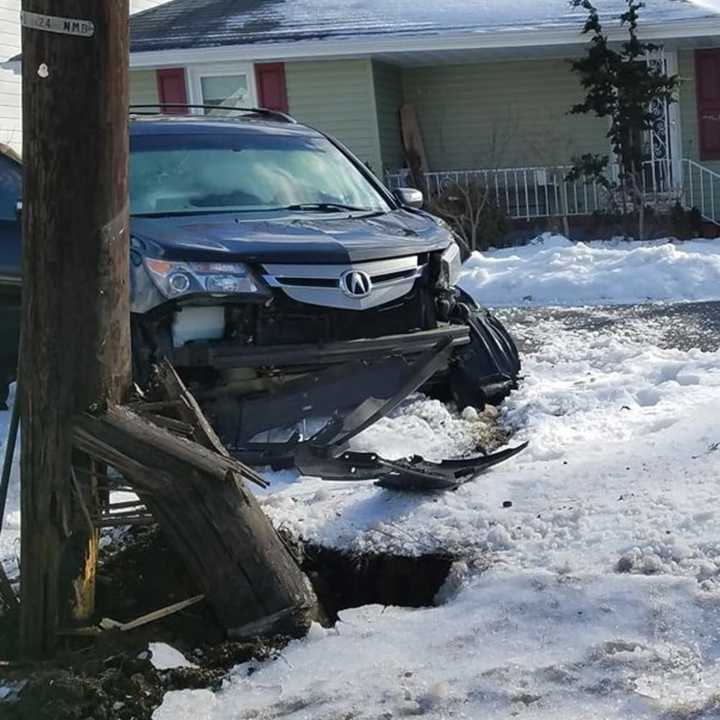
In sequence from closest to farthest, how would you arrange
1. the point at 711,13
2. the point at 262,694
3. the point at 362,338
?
the point at 262,694 < the point at 362,338 < the point at 711,13

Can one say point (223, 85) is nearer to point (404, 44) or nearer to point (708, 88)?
point (404, 44)

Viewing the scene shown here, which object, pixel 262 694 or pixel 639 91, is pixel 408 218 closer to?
pixel 262 694

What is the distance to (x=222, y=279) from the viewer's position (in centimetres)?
470

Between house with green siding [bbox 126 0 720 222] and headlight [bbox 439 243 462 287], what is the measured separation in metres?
9.93

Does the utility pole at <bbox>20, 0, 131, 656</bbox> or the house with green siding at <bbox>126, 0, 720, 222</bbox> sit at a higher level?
the house with green siding at <bbox>126, 0, 720, 222</bbox>

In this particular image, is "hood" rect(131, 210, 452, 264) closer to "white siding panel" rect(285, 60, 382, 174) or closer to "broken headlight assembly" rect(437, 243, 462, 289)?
"broken headlight assembly" rect(437, 243, 462, 289)

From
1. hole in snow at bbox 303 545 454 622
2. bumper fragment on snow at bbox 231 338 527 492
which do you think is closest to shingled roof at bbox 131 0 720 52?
bumper fragment on snow at bbox 231 338 527 492

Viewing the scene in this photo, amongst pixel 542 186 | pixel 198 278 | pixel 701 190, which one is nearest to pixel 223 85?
pixel 542 186

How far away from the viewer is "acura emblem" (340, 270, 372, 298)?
4.94 m

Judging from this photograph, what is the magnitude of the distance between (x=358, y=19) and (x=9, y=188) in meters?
11.4

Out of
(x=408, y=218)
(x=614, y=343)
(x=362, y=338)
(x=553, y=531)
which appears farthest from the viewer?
(x=614, y=343)

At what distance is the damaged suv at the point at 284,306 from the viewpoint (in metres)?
4.68

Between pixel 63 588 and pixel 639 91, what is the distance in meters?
13.4

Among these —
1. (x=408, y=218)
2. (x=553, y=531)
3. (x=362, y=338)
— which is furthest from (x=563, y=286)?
(x=553, y=531)
